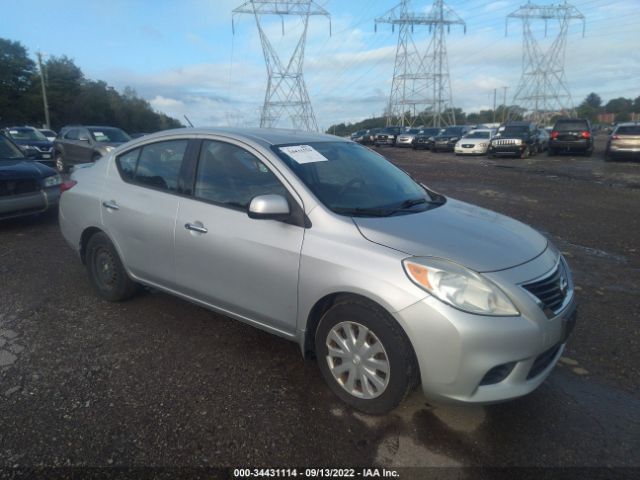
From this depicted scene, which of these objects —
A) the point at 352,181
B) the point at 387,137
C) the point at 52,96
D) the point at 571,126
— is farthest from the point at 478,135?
the point at 52,96

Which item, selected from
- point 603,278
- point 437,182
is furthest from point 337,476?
point 437,182

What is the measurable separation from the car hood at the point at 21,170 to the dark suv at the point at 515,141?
21008 mm

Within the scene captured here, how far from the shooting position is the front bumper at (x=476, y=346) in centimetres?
250

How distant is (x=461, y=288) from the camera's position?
102 inches

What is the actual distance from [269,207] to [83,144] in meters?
14.6

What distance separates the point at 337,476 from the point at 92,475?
121 centimetres

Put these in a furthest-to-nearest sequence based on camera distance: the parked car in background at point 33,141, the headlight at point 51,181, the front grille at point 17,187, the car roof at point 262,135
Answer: the parked car in background at point 33,141 < the headlight at point 51,181 < the front grille at point 17,187 < the car roof at point 262,135

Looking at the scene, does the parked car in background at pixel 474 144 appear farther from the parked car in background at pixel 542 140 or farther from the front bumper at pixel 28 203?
the front bumper at pixel 28 203

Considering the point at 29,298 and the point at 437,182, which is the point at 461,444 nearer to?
the point at 29,298

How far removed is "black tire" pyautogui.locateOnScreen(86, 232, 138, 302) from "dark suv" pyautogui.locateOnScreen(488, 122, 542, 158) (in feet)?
74.2

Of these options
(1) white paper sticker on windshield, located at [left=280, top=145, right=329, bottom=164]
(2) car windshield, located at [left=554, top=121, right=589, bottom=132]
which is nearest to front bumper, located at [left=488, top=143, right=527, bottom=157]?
(2) car windshield, located at [left=554, top=121, right=589, bottom=132]

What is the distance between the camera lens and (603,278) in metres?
5.32

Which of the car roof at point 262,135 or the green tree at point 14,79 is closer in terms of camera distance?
the car roof at point 262,135

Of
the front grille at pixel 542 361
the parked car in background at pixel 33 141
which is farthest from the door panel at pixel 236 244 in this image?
the parked car in background at pixel 33 141
